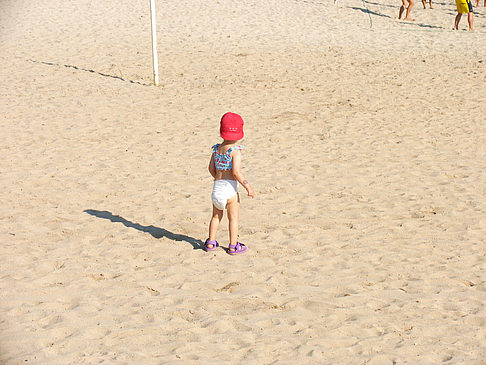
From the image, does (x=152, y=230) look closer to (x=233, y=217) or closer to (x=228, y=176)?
(x=233, y=217)

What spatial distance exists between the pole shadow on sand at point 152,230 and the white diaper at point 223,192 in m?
0.50

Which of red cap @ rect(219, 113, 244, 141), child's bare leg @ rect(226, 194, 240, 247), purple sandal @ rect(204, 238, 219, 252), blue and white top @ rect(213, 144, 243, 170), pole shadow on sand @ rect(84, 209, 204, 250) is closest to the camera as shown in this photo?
red cap @ rect(219, 113, 244, 141)

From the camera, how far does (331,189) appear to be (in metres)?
6.65

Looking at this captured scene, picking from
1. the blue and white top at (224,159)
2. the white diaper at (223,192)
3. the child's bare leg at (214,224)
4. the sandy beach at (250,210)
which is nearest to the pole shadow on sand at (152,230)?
the sandy beach at (250,210)

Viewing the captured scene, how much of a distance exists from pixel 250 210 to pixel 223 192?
48.6 inches

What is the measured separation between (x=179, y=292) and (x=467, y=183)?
3950mm

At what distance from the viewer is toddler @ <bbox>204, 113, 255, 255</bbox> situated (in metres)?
4.73

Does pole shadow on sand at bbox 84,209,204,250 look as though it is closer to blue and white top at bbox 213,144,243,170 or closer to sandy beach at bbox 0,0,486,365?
sandy beach at bbox 0,0,486,365

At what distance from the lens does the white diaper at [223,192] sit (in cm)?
491

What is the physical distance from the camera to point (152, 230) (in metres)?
5.57

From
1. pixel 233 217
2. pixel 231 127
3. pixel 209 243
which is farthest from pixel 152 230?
pixel 231 127

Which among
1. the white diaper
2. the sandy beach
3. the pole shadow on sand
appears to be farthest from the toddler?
the pole shadow on sand

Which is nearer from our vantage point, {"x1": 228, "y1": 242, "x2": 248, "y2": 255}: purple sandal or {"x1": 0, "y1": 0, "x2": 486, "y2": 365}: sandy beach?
{"x1": 0, "y1": 0, "x2": 486, "y2": 365}: sandy beach

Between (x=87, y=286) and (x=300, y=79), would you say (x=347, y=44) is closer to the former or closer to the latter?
(x=300, y=79)
